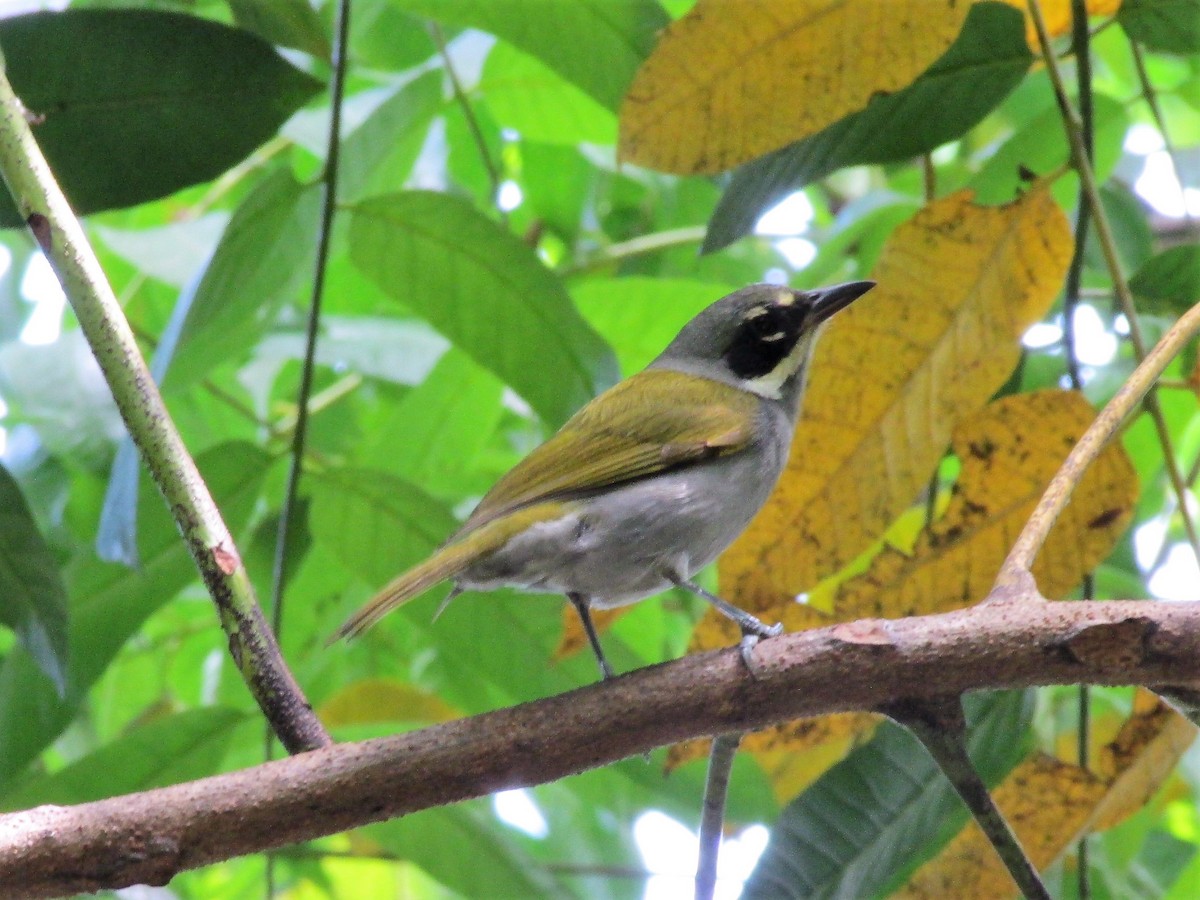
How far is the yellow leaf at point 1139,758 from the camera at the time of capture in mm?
1989

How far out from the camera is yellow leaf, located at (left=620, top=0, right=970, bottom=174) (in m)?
2.16

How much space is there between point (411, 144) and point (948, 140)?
1.35m

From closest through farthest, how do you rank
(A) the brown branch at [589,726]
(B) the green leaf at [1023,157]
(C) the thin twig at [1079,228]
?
(A) the brown branch at [589,726]
(C) the thin twig at [1079,228]
(B) the green leaf at [1023,157]

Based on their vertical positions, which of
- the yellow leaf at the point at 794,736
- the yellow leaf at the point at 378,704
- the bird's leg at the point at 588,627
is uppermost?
the yellow leaf at the point at 378,704

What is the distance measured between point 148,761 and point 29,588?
61 cm

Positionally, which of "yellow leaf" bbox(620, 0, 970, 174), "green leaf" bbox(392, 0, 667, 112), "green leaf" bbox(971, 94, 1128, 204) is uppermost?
"green leaf" bbox(392, 0, 667, 112)

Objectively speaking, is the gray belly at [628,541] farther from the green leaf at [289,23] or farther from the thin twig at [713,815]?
the green leaf at [289,23]

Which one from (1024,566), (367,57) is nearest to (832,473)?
(1024,566)

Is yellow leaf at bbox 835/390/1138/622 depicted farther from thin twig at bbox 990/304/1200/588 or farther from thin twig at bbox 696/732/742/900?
thin twig at bbox 696/732/742/900

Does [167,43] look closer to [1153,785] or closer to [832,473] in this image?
[832,473]

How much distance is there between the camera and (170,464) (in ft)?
5.28

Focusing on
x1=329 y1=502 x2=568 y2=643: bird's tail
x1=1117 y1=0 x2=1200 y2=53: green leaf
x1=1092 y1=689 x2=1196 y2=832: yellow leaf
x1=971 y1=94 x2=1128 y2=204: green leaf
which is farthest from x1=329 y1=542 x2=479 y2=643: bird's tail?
x1=1117 y1=0 x2=1200 y2=53: green leaf

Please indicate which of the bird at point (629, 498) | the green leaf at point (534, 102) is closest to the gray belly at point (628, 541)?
the bird at point (629, 498)

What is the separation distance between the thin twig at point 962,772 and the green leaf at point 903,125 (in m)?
1.12
